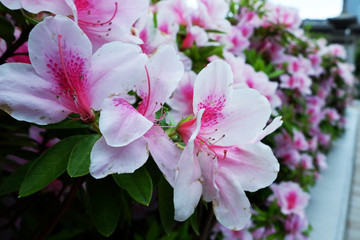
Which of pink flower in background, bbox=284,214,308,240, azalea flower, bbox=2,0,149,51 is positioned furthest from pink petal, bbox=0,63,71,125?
pink flower in background, bbox=284,214,308,240

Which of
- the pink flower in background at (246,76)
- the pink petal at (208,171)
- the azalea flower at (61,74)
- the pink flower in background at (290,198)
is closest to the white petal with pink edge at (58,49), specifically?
the azalea flower at (61,74)

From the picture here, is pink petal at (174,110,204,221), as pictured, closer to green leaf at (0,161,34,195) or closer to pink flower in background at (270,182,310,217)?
green leaf at (0,161,34,195)

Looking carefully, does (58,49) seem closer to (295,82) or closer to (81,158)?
(81,158)

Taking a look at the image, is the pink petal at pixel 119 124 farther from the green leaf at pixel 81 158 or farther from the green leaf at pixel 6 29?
the green leaf at pixel 6 29

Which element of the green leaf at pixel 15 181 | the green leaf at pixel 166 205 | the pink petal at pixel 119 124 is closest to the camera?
the pink petal at pixel 119 124

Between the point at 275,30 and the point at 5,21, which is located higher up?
the point at 5,21

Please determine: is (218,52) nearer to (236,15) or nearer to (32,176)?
(32,176)

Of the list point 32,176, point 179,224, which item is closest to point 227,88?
point 32,176
